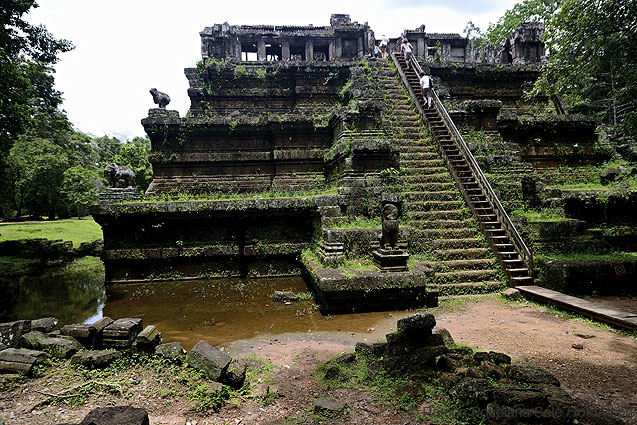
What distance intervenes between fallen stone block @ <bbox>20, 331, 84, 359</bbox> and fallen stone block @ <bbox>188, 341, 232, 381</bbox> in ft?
5.54

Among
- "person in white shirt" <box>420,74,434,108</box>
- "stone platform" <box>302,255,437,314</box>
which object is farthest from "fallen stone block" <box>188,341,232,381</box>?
"person in white shirt" <box>420,74,434,108</box>

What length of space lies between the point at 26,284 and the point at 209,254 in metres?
5.76

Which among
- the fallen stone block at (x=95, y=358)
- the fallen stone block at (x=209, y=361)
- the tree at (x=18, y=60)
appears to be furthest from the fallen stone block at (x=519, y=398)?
the tree at (x=18, y=60)

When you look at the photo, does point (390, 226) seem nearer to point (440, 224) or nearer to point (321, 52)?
point (440, 224)

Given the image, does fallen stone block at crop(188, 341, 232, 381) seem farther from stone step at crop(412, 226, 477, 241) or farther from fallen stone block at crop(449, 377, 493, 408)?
stone step at crop(412, 226, 477, 241)

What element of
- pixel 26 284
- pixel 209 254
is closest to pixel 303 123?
pixel 209 254

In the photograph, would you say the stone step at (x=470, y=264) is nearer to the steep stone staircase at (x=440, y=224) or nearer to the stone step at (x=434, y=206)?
the steep stone staircase at (x=440, y=224)

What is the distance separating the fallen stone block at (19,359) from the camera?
12.9 feet

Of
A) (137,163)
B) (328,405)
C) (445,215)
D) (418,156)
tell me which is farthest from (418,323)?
(137,163)

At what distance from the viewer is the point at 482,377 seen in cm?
346

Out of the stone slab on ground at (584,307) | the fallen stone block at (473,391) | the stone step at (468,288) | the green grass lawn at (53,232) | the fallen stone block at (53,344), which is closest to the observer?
the fallen stone block at (473,391)

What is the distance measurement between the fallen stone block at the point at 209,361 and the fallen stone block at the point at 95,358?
1.03m

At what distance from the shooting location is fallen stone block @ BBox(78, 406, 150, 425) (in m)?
2.76

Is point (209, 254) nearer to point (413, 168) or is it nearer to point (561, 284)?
point (413, 168)
